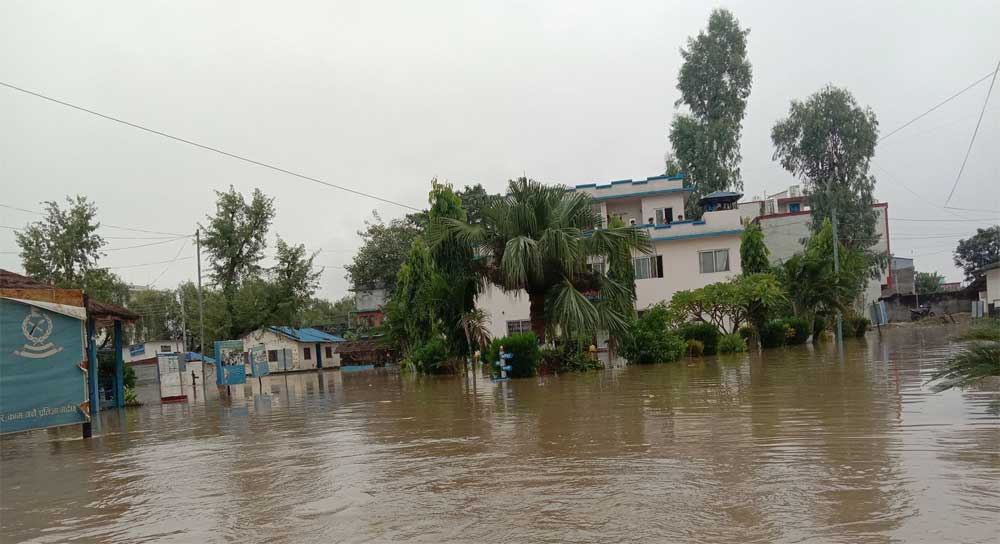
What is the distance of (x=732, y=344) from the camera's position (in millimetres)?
28297

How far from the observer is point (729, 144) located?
47844 mm

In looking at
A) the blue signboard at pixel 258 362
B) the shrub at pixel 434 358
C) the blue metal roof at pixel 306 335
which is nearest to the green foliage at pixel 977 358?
the shrub at pixel 434 358

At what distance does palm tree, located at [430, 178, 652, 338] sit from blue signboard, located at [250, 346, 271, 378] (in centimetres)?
1096

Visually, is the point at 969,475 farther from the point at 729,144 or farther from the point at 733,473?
the point at 729,144

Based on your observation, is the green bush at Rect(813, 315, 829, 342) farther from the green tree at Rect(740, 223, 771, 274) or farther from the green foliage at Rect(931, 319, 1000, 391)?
the green foliage at Rect(931, 319, 1000, 391)

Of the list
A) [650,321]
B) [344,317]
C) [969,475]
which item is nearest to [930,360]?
[650,321]

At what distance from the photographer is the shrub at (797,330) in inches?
1288

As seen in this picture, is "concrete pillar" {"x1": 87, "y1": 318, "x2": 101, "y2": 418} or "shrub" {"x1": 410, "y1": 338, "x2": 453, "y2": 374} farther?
"shrub" {"x1": 410, "y1": 338, "x2": 453, "y2": 374}

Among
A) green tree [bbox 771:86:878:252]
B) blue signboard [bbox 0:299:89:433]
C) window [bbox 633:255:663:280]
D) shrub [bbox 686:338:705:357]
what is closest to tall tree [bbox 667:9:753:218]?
green tree [bbox 771:86:878:252]

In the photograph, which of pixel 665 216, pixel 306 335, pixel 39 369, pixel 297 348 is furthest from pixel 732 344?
pixel 306 335

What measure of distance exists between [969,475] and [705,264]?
1224 inches

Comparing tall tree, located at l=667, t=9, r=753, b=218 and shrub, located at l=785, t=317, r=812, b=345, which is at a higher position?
tall tree, located at l=667, t=9, r=753, b=218

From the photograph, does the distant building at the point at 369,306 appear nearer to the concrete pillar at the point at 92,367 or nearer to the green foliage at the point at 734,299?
the green foliage at the point at 734,299

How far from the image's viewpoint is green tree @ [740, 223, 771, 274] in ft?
109
